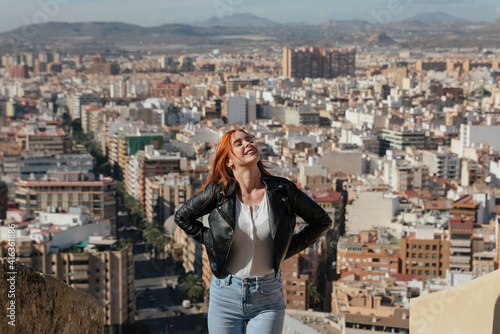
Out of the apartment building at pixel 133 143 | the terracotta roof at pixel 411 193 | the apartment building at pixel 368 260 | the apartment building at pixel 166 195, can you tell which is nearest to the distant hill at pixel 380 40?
the apartment building at pixel 133 143

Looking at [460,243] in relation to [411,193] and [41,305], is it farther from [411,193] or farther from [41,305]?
[41,305]

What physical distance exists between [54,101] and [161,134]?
70.7 ft

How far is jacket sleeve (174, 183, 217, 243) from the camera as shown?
1982 mm

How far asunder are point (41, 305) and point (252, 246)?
42 cm

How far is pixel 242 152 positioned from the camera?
2.02m

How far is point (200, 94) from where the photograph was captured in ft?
171

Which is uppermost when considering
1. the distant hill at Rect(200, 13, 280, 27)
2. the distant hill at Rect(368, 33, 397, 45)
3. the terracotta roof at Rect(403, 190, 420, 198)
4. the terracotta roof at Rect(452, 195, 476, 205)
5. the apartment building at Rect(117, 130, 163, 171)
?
the distant hill at Rect(200, 13, 280, 27)

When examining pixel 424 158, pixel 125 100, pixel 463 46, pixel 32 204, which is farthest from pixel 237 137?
pixel 463 46

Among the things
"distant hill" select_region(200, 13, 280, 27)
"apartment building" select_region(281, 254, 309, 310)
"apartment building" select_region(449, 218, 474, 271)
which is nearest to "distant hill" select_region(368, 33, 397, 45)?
"distant hill" select_region(200, 13, 280, 27)

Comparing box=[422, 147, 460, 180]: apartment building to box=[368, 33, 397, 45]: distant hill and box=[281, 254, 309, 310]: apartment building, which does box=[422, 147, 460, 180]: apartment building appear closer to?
box=[281, 254, 309, 310]: apartment building

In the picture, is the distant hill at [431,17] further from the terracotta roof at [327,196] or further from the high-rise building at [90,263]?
the high-rise building at [90,263]

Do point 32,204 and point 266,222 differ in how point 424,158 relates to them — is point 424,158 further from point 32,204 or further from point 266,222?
point 266,222

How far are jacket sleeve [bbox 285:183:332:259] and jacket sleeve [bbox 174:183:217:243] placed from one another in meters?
0.16

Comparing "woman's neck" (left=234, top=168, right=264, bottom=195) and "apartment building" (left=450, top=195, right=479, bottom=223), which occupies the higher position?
"woman's neck" (left=234, top=168, right=264, bottom=195)
